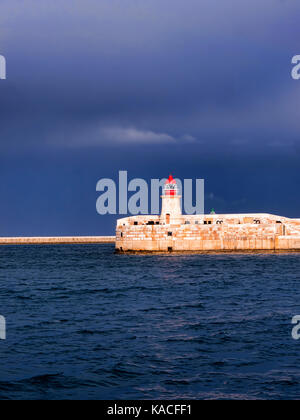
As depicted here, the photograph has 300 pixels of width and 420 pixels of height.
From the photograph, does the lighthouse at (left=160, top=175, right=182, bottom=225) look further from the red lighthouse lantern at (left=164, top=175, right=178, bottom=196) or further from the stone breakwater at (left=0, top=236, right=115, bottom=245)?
the stone breakwater at (left=0, top=236, right=115, bottom=245)

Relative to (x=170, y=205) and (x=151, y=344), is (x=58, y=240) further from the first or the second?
(x=151, y=344)

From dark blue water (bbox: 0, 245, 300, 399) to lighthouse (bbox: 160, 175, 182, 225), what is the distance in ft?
140

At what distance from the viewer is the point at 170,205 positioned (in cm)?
7350

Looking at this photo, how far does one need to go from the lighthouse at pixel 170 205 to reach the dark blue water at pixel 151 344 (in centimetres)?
4257

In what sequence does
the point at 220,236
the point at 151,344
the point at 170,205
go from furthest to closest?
1. the point at 170,205
2. the point at 220,236
3. the point at 151,344

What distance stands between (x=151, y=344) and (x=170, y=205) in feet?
191

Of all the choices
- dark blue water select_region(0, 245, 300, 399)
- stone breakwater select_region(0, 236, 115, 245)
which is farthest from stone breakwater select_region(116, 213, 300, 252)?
stone breakwater select_region(0, 236, 115, 245)

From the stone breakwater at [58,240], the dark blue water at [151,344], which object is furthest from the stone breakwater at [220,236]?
the stone breakwater at [58,240]

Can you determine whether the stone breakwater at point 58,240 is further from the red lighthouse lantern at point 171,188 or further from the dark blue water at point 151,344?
the dark blue water at point 151,344

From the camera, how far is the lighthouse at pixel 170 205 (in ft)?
240

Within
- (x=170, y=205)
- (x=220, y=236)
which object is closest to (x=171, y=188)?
(x=170, y=205)

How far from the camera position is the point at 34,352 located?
14.9 meters
